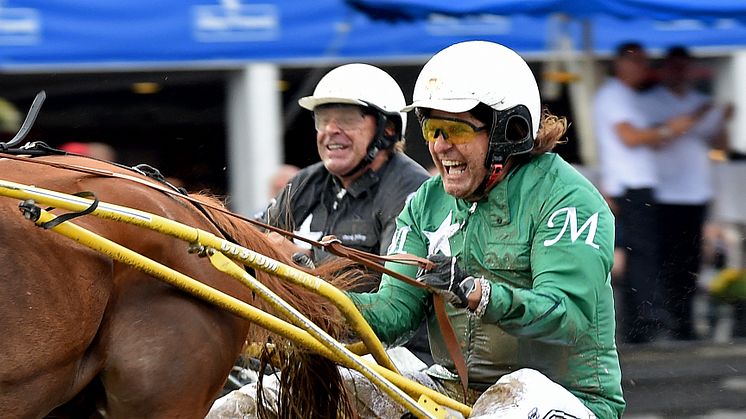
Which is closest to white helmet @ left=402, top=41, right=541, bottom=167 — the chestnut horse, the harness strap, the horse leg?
the chestnut horse

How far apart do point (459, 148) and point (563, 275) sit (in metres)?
0.56

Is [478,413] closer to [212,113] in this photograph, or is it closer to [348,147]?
[348,147]

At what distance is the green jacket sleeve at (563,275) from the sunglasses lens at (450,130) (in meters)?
→ 0.33

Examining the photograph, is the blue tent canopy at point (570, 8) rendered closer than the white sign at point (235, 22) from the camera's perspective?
Yes

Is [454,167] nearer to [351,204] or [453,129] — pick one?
[453,129]

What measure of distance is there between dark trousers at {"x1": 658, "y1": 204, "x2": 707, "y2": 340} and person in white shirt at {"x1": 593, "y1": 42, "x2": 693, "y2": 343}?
7 centimetres

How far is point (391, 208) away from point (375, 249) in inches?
7.0

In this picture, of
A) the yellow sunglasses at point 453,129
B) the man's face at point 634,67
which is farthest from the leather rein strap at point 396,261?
the man's face at point 634,67

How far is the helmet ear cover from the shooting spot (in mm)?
3980

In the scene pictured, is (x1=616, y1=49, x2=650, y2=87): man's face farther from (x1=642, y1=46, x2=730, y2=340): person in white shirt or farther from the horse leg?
the horse leg

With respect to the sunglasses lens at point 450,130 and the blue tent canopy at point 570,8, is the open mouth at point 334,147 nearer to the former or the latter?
the sunglasses lens at point 450,130

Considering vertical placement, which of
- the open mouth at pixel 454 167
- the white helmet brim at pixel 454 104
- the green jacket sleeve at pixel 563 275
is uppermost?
the white helmet brim at pixel 454 104

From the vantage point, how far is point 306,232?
211 inches

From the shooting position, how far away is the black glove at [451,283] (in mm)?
3635
